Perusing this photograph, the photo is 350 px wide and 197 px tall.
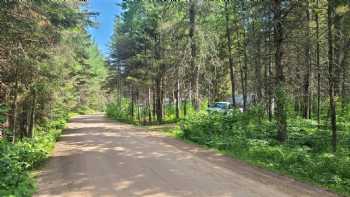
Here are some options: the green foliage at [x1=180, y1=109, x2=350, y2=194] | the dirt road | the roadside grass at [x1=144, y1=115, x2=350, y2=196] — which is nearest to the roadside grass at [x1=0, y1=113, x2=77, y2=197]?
the dirt road

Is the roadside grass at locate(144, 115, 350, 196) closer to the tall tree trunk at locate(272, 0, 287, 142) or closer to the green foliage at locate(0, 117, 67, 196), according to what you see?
the tall tree trunk at locate(272, 0, 287, 142)

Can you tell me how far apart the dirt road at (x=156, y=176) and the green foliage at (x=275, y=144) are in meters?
0.97

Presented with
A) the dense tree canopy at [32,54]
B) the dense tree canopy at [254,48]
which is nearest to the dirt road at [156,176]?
the dense tree canopy at [32,54]

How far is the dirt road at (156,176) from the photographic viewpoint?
26.1ft

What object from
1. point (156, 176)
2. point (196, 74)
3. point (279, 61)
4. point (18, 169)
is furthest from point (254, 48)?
point (18, 169)

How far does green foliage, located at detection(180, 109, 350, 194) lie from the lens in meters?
10.2

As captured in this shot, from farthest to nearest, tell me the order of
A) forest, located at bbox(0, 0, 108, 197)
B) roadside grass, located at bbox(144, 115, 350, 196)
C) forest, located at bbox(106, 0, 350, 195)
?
forest, located at bbox(106, 0, 350, 195)
forest, located at bbox(0, 0, 108, 197)
roadside grass, located at bbox(144, 115, 350, 196)

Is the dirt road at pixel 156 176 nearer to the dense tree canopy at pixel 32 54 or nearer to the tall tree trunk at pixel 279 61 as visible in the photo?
the dense tree canopy at pixel 32 54

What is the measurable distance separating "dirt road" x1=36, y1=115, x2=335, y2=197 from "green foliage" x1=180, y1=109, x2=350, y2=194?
97 centimetres

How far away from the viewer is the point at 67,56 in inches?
751

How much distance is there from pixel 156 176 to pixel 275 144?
697cm

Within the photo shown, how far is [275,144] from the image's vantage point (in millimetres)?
14688

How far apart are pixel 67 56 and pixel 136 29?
1338 centimetres

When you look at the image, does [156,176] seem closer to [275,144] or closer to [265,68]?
[275,144]
